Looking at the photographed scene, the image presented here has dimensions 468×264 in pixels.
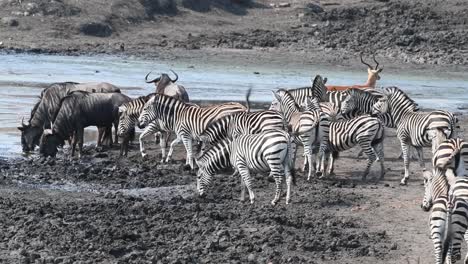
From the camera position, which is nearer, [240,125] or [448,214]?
[448,214]

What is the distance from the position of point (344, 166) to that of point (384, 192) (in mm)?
2361

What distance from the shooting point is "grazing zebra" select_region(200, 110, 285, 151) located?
15078 mm

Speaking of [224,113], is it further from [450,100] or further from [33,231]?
[450,100]

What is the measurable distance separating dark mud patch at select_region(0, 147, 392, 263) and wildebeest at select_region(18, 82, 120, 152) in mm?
3603

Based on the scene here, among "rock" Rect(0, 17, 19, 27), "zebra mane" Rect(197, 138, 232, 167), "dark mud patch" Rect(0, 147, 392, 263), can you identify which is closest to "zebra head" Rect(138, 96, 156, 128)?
"dark mud patch" Rect(0, 147, 392, 263)

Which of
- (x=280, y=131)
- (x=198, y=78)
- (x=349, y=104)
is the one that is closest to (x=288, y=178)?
(x=280, y=131)

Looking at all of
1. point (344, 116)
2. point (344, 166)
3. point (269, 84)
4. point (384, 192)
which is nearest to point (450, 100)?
point (269, 84)

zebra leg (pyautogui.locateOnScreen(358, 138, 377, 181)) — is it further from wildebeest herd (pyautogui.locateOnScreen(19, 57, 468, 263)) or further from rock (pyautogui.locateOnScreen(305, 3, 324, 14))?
rock (pyautogui.locateOnScreen(305, 3, 324, 14))

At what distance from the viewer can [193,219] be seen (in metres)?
12.3

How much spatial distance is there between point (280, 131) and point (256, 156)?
473 millimetres

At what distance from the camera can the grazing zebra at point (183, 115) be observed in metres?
16.8

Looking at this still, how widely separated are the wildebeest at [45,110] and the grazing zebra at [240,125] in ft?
14.9

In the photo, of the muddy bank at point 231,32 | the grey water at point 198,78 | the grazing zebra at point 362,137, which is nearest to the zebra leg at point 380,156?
the grazing zebra at point 362,137

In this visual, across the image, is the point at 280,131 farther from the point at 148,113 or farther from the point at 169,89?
the point at 169,89
